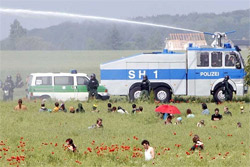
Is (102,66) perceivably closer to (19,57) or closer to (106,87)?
(106,87)

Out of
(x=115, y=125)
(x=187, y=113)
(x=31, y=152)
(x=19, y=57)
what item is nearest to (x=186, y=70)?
(x=187, y=113)

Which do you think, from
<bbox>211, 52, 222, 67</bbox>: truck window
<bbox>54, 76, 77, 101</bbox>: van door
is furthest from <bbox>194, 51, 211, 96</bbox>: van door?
<bbox>54, 76, 77, 101</bbox>: van door

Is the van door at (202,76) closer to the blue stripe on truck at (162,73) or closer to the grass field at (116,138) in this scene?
the blue stripe on truck at (162,73)

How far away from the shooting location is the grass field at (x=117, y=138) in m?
17.4

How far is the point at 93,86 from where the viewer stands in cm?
3212

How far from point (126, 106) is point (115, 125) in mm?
6019

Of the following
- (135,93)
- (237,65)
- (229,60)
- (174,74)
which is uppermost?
(229,60)

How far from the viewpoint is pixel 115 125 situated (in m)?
23.7

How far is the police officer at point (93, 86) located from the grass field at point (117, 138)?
304 cm

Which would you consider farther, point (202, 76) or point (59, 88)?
point (59, 88)

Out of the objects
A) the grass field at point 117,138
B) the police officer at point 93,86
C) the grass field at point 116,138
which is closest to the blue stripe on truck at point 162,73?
the police officer at point 93,86

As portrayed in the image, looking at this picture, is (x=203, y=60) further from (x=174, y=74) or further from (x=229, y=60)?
(x=174, y=74)

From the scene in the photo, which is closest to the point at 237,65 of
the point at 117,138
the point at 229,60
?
the point at 229,60

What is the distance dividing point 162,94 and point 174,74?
1208mm
